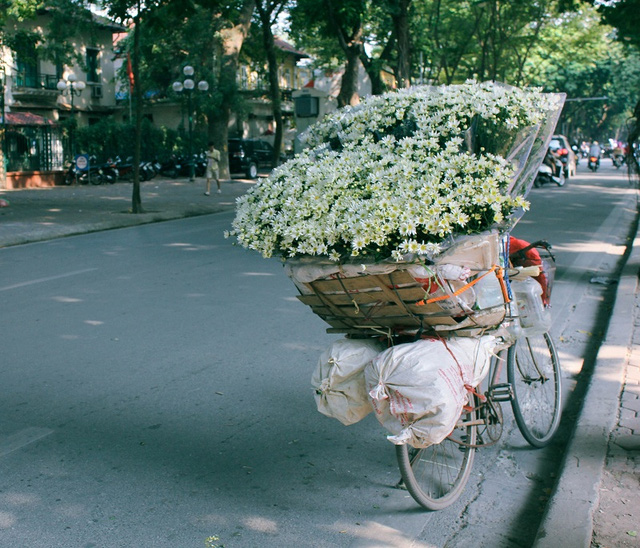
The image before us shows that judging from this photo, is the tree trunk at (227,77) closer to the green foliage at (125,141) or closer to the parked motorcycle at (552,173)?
the green foliage at (125,141)

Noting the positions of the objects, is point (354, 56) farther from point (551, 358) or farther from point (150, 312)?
point (551, 358)

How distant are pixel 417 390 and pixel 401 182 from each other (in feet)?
2.80

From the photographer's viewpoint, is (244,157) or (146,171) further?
(244,157)

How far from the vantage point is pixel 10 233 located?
13.6 m

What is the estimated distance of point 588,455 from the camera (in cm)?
398

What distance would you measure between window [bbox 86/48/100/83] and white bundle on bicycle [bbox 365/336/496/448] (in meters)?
40.1

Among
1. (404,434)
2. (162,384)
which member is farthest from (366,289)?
(162,384)

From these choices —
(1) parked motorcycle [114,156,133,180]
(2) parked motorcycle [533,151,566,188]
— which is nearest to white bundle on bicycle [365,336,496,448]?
(2) parked motorcycle [533,151,566,188]

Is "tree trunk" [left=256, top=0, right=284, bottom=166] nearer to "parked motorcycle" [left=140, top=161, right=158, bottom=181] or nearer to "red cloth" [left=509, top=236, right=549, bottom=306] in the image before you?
"parked motorcycle" [left=140, top=161, right=158, bottom=181]

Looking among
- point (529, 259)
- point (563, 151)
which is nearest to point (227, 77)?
point (563, 151)

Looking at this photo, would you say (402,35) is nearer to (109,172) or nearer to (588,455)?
(109,172)

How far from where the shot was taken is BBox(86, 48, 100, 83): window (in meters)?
39.8

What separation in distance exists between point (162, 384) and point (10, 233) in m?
9.62

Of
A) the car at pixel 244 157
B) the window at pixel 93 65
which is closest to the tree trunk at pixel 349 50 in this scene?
the car at pixel 244 157
